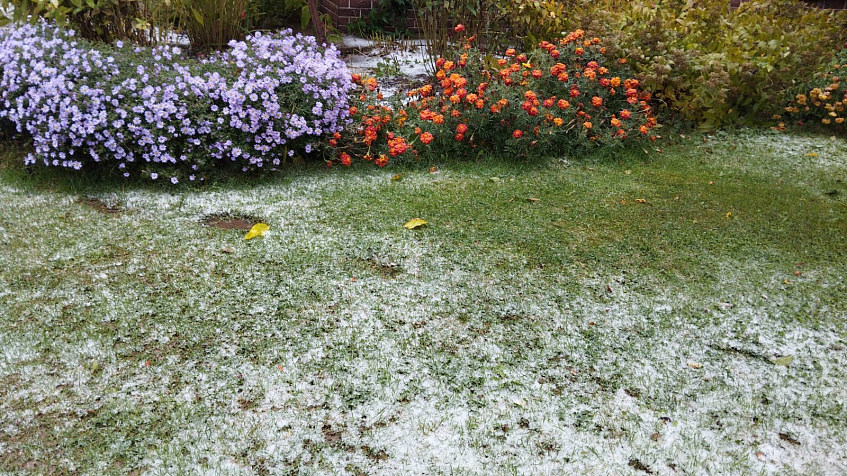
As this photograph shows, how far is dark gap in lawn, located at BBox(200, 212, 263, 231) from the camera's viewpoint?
3299mm

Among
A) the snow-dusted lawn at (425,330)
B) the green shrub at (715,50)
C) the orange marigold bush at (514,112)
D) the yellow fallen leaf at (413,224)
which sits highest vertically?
the green shrub at (715,50)

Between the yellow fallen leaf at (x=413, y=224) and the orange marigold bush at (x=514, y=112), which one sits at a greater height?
the orange marigold bush at (x=514, y=112)

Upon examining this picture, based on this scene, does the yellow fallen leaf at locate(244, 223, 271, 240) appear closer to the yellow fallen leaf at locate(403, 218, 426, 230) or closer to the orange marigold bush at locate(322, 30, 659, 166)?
the yellow fallen leaf at locate(403, 218, 426, 230)

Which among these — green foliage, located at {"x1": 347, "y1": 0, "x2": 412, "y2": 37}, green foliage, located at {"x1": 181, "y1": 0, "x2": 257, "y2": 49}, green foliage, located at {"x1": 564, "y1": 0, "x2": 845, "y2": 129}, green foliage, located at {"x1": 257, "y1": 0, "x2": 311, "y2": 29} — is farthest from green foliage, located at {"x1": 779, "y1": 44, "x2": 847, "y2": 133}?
green foliage, located at {"x1": 181, "y1": 0, "x2": 257, "y2": 49}

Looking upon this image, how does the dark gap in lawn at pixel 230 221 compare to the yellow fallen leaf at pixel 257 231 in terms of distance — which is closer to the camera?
the yellow fallen leaf at pixel 257 231

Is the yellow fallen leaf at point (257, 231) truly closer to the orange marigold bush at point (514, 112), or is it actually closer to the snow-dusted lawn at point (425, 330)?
the snow-dusted lawn at point (425, 330)

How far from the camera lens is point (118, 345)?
2254mm

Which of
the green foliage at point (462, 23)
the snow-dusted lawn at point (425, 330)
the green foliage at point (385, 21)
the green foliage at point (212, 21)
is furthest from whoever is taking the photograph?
the green foliage at point (385, 21)

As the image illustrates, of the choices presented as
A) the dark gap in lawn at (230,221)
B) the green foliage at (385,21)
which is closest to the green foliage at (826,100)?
the green foliage at (385,21)

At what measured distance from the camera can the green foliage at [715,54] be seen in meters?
4.73

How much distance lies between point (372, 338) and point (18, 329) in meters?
1.39

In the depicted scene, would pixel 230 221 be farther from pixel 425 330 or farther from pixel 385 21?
pixel 385 21

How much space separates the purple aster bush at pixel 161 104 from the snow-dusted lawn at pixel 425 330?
0.81 feet

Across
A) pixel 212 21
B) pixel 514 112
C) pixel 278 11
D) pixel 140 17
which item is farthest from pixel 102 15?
pixel 514 112
